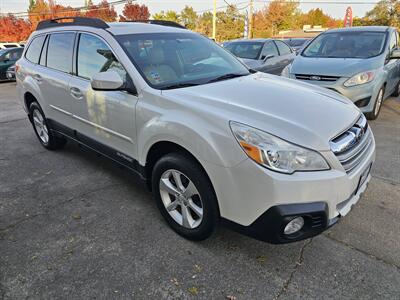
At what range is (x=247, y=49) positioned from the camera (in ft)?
28.4

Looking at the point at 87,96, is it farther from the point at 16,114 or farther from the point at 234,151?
the point at 16,114

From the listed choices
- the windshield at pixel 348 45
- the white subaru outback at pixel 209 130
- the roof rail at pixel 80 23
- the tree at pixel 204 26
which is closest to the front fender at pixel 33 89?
the white subaru outback at pixel 209 130

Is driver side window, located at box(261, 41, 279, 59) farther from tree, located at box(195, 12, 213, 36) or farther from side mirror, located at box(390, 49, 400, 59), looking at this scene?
tree, located at box(195, 12, 213, 36)

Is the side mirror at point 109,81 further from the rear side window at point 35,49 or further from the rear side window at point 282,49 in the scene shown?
the rear side window at point 282,49

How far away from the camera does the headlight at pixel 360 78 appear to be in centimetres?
532

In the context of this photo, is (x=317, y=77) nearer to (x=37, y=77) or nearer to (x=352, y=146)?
(x=352, y=146)

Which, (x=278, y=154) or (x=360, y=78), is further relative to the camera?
(x=360, y=78)

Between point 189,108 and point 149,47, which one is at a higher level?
point 149,47

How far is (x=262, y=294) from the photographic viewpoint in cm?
213

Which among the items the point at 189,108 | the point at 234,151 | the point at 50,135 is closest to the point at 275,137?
the point at 234,151

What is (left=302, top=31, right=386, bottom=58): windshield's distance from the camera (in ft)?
19.9

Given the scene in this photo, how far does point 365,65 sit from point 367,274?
170 inches

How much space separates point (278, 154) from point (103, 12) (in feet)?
162

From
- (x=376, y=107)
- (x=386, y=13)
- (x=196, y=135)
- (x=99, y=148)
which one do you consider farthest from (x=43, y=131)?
(x=386, y=13)
